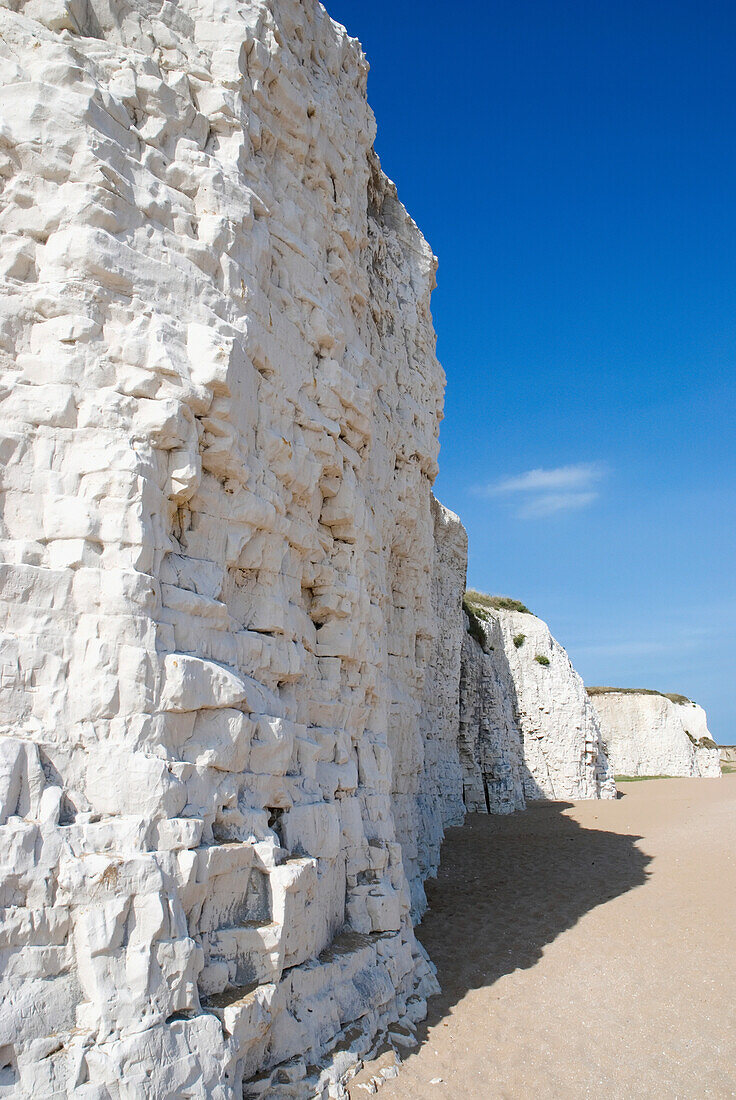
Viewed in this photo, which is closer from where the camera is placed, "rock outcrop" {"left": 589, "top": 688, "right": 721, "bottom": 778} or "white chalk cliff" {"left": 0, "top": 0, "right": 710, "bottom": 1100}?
"white chalk cliff" {"left": 0, "top": 0, "right": 710, "bottom": 1100}

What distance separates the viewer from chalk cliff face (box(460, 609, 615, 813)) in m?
22.5

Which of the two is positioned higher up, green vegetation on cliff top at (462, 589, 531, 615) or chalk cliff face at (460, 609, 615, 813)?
green vegetation on cliff top at (462, 589, 531, 615)

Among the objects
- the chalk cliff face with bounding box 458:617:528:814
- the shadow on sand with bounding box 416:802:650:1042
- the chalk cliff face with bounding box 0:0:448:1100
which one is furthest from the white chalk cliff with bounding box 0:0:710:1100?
the chalk cliff face with bounding box 458:617:528:814

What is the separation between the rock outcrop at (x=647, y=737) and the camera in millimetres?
31969

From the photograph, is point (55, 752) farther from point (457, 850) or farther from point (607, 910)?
point (457, 850)

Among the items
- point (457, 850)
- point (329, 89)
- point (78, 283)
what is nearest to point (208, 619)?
point (78, 283)

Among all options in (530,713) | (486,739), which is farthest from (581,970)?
(530,713)

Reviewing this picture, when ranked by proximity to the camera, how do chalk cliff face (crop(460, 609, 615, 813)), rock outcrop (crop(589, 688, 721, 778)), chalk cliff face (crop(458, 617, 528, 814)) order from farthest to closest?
rock outcrop (crop(589, 688, 721, 778)), chalk cliff face (crop(460, 609, 615, 813)), chalk cliff face (crop(458, 617, 528, 814))

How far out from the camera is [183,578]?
550cm

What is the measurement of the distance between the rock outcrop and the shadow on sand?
14.5 m

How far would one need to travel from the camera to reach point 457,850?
1545cm

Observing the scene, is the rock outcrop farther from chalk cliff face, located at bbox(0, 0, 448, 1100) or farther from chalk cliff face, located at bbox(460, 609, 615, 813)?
chalk cliff face, located at bbox(0, 0, 448, 1100)

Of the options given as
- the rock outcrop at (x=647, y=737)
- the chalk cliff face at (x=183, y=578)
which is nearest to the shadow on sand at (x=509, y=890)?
the chalk cliff face at (x=183, y=578)

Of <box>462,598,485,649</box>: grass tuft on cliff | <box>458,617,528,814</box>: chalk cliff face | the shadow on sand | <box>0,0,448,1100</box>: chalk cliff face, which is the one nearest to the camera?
<box>0,0,448,1100</box>: chalk cliff face
